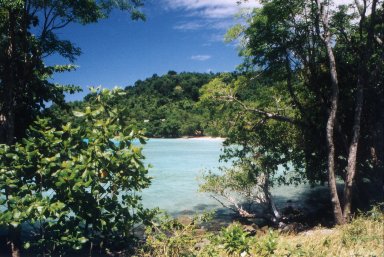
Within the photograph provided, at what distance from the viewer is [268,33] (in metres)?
13.1

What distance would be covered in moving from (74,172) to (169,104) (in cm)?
10570

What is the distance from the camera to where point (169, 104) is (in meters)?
110

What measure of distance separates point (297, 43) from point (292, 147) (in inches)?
180

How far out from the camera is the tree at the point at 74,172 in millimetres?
4906

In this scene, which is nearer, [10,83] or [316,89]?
[10,83]

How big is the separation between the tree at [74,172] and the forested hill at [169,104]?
6643 cm

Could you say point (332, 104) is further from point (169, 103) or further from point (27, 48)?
point (169, 103)

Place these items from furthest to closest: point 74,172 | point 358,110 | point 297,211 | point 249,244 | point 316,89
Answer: point 297,211, point 316,89, point 358,110, point 249,244, point 74,172

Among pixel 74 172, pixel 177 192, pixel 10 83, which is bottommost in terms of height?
pixel 177 192

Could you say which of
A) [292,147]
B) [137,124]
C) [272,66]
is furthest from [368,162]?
[137,124]

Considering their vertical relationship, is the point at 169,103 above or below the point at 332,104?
above

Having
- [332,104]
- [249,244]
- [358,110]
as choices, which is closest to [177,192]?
[332,104]

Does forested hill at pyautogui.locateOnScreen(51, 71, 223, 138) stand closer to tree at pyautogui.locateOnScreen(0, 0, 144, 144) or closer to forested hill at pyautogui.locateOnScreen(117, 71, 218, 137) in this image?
forested hill at pyautogui.locateOnScreen(117, 71, 218, 137)

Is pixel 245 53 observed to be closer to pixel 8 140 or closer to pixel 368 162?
pixel 368 162
